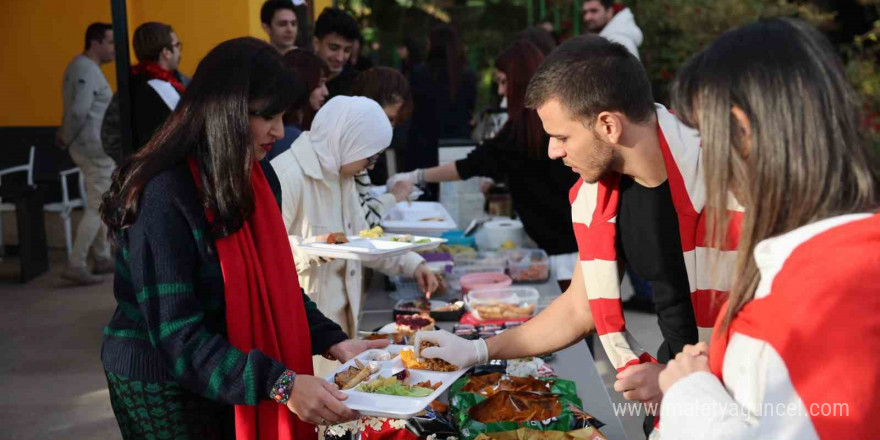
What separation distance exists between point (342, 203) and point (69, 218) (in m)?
4.95

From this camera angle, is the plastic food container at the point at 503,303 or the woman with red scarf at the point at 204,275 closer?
the woman with red scarf at the point at 204,275

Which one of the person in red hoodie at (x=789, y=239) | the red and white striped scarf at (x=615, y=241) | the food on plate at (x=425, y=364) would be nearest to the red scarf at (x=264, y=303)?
the food on plate at (x=425, y=364)

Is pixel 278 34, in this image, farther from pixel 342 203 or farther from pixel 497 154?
pixel 342 203

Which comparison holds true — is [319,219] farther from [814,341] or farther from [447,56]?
[447,56]

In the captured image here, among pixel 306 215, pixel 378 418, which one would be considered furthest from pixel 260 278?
pixel 306 215

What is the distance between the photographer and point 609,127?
199cm

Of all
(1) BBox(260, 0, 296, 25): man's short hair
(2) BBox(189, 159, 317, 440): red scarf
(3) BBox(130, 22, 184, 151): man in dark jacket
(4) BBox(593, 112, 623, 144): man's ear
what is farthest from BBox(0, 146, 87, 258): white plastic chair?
(4) BBox(593, 112, 623, 144): man's ear

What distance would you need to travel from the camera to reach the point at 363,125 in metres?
3.16

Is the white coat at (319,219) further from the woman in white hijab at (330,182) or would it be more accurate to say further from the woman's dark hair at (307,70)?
the woman's dark hair at (307,70)

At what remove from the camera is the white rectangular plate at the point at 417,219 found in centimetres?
388

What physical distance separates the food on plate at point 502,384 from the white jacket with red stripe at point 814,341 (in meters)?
1.15

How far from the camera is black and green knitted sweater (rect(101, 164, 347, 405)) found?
5.76 feet

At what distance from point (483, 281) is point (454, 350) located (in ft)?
4.59

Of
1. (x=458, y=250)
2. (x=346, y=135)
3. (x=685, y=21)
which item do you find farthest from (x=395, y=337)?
(x=685, y=21)
